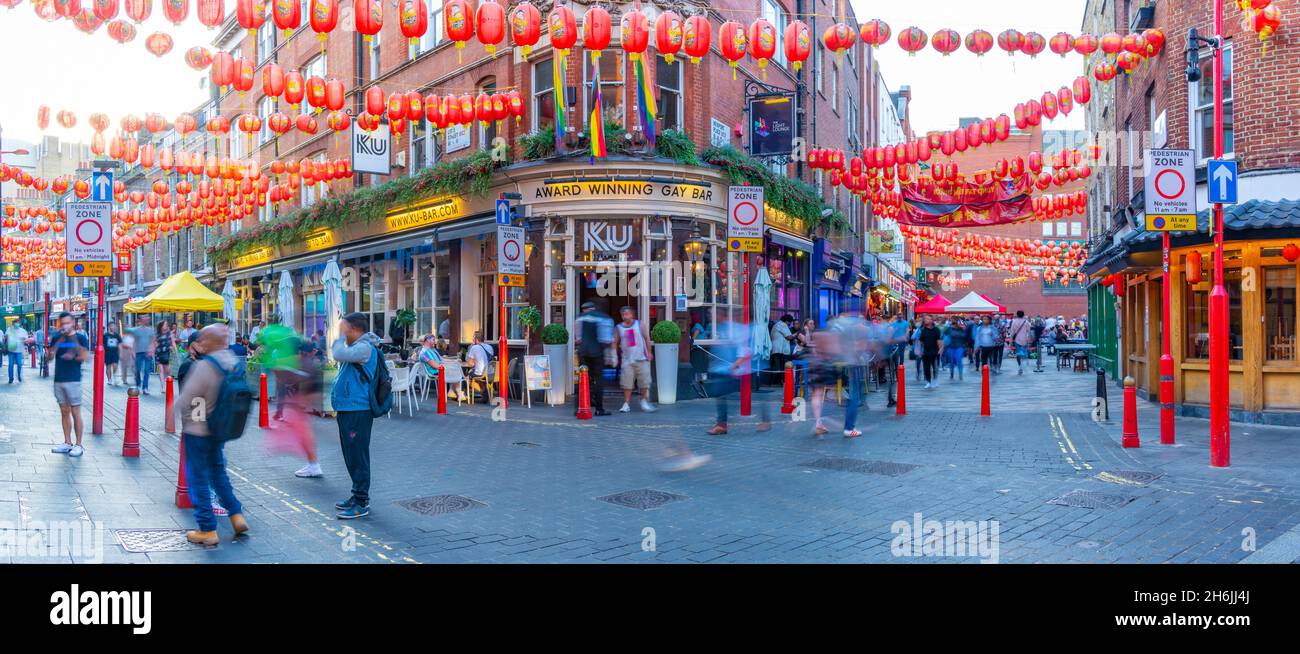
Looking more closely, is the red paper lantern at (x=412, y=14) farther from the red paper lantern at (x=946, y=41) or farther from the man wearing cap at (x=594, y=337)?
the red paper lantern at (x=946, y=41)

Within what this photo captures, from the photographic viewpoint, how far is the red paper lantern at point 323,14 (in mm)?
10875

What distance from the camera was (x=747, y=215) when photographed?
45.5 ft

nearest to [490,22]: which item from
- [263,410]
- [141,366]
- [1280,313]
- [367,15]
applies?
[367,15]

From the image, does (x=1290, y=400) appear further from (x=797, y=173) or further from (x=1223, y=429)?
(x=797, y=173)

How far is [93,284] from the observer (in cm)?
5488

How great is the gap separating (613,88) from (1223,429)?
41.2ft

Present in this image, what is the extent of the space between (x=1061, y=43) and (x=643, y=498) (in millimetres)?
9261

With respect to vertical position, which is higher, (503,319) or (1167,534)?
(503,319)

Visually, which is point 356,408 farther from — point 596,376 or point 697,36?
point 596,376

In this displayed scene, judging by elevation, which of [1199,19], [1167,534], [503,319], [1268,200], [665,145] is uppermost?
[1199,19]

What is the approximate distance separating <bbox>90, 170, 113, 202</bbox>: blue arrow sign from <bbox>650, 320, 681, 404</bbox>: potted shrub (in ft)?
29.9
